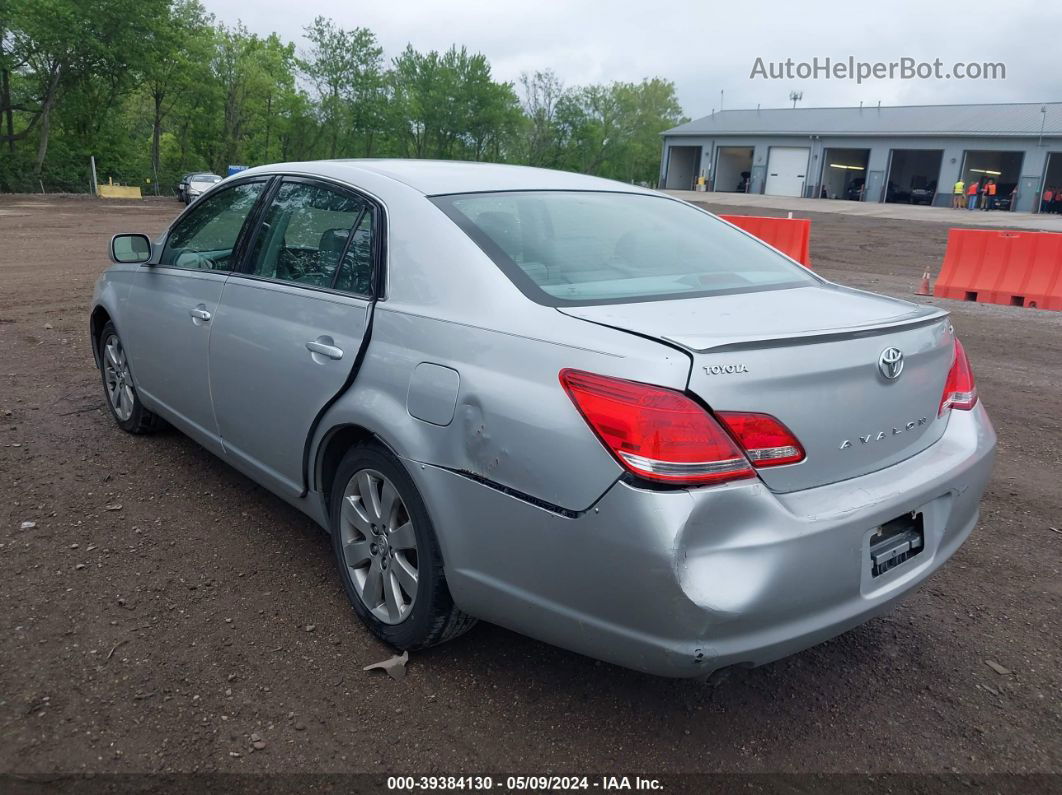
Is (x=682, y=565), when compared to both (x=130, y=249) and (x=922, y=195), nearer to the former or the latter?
(x=130, y=249)

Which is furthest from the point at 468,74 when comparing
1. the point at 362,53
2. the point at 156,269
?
the point at 156,269

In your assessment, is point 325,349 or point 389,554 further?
point 325,349

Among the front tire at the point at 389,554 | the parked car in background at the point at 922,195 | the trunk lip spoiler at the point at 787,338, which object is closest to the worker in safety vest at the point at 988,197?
the parked car in background at the point at 922,195

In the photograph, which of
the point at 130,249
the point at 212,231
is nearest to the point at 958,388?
the point at 212,231

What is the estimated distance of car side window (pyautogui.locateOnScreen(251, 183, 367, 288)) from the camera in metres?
3.32

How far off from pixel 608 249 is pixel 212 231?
7.26ft

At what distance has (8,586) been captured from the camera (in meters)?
3.39

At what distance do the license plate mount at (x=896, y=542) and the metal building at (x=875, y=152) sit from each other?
49063 millimetres

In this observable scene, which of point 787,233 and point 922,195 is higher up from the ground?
point 922,195

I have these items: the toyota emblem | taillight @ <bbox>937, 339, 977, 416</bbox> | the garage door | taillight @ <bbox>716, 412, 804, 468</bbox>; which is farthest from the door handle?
the garage door

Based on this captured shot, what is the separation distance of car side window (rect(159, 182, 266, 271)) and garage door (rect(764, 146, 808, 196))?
178 feet

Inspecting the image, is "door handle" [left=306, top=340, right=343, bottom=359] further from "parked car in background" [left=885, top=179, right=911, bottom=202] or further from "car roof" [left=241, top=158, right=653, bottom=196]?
"parked car in background" [left=885, top=179, right=911, bottom=202]

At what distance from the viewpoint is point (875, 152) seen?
167 ft

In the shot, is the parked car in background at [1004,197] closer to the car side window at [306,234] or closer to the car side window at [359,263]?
the car side window at [306,234]
